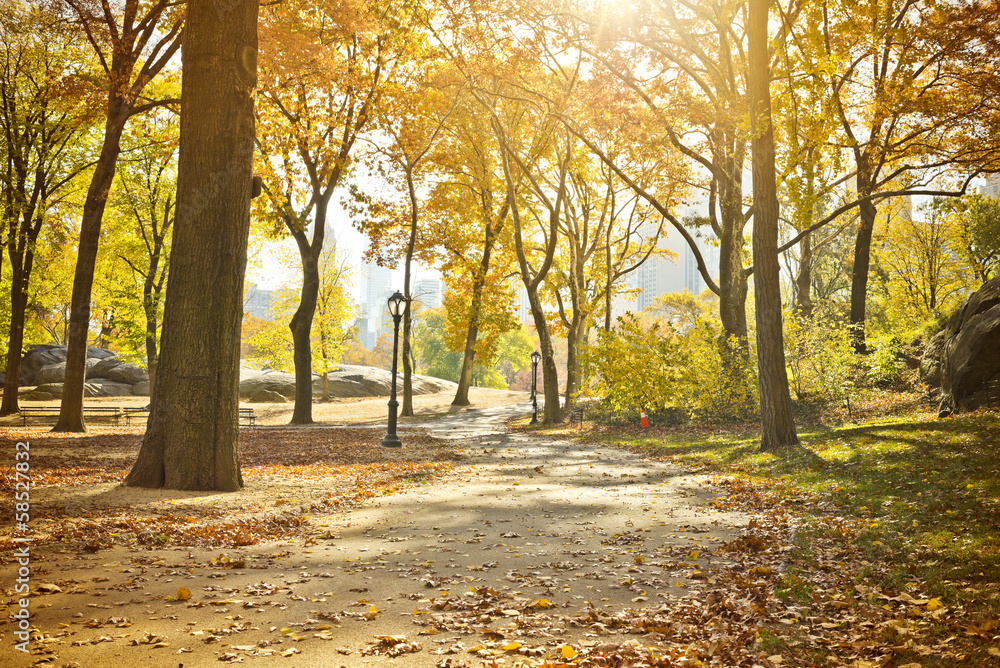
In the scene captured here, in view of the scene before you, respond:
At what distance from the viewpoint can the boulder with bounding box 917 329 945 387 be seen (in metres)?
13.1

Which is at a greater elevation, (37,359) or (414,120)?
(414,120)

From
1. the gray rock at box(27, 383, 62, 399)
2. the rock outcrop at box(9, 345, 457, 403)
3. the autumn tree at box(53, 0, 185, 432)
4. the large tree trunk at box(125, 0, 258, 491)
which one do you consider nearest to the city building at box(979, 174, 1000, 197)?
the large tree trunk at box(125, 0, 258, 491)

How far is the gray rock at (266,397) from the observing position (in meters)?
36.5

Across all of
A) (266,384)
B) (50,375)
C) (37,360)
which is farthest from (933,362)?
(37,360)

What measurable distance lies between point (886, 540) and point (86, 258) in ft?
55.6

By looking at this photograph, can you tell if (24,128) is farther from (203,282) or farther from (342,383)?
(342,383)

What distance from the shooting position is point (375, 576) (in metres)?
5.05

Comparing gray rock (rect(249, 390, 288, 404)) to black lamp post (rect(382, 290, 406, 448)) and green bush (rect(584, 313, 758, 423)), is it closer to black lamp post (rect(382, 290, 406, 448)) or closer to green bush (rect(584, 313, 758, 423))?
black lamp post (rect(382, 290, 406, 448))

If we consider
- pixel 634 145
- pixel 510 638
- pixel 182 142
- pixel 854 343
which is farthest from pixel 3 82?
pixel 854 343

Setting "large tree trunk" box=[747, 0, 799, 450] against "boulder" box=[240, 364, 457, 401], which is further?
"boulder" box=[240, 364, 457, 401]

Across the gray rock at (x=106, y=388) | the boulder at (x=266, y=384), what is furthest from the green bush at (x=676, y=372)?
the gray rock at (x=106, y=388)

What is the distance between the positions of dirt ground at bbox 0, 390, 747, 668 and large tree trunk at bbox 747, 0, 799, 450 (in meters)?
2.80

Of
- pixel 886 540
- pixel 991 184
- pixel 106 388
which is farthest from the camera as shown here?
pixel 106 388

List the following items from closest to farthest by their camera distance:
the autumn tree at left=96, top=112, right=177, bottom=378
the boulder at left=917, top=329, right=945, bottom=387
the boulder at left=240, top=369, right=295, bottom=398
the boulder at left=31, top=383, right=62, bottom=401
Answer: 1. the boulder at left=917, top=329, right=945, bottom=387
2. the autumn tree at left=96, top=112, right=177, bottom=378
3. the boulder at left=31, top=383, right=62, bottom=401
4. the boulder at left=240, top=369, right=295, bottom=398
